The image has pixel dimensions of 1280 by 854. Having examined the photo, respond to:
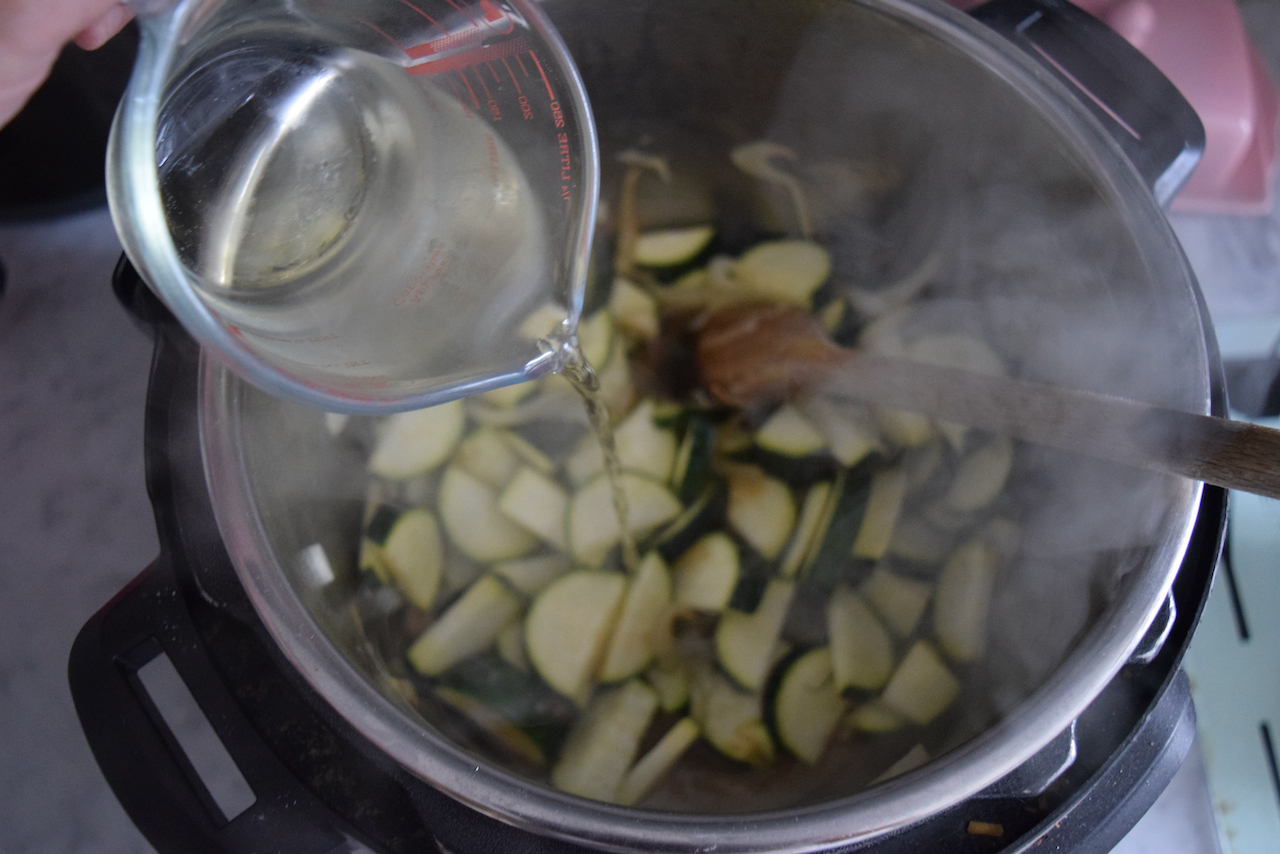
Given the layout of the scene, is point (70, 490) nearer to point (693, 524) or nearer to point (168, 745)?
point (168, 745)

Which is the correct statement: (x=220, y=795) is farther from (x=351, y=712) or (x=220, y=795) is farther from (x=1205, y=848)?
(x=1205, y=848)

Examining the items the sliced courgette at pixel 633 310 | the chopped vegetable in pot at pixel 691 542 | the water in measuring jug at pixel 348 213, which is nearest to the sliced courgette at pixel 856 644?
the chopped vegetable in pot at pixel 691 542

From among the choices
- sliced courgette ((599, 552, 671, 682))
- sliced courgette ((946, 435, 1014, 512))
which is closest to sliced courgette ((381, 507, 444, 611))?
sliced courgette ((599, 552, 671, 682))

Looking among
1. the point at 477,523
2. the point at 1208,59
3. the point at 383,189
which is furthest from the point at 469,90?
the point at 1208,59

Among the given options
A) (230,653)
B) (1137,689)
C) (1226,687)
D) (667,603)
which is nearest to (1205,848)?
(1226,687)

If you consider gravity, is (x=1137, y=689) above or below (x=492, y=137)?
below
